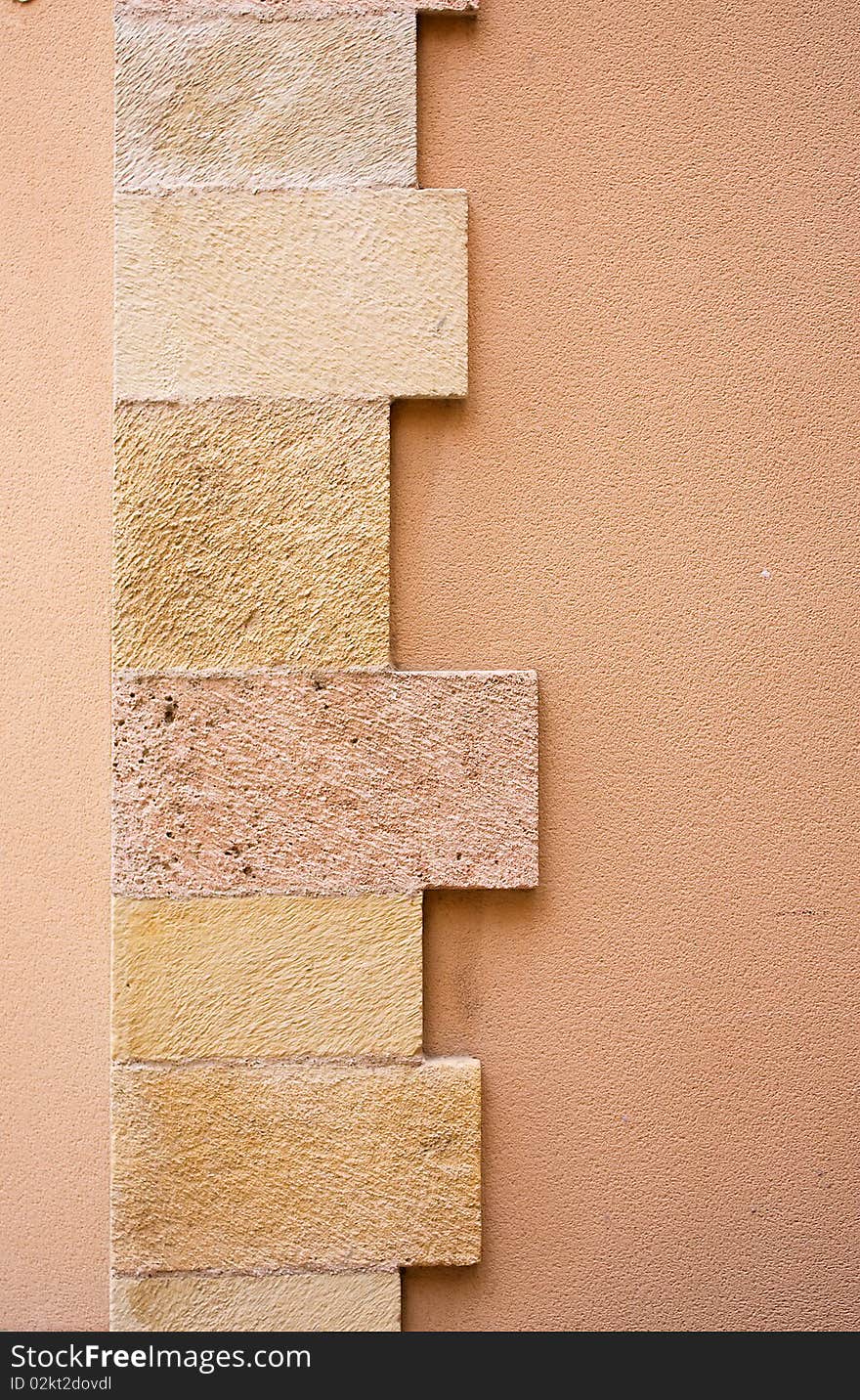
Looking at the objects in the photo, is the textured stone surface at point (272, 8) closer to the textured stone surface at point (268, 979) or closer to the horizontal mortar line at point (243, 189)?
the horizontal mortar line at point (243, 189)

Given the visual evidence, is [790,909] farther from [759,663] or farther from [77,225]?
[77,225]

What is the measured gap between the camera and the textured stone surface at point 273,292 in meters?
1.30

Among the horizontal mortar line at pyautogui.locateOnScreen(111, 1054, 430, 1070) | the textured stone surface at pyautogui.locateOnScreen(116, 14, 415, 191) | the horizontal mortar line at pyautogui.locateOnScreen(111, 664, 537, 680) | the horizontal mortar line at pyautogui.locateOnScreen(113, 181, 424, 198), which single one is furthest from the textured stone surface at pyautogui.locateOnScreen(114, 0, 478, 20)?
the horizontal mortar line at pyautogui.locateOnScreen(111, 1054, 430, 1070)

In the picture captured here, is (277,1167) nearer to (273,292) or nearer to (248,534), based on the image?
(248,534)

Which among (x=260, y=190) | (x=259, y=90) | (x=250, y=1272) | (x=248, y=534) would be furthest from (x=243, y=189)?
(x=250, y=1272)

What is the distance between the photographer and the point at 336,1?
1312 mm

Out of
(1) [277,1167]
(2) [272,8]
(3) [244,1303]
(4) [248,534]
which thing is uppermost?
(2) [272,8]

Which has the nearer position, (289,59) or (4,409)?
(289,59)

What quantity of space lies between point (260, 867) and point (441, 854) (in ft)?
0.91

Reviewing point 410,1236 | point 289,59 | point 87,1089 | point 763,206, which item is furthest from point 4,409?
point 410,1236

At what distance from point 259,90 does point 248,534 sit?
68cm

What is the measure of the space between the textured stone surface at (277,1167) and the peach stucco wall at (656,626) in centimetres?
11

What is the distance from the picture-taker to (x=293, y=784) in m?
1.30

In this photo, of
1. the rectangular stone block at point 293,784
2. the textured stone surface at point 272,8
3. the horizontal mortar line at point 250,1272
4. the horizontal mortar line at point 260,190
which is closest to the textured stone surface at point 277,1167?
the horizontal mortar line at point 250,1272
